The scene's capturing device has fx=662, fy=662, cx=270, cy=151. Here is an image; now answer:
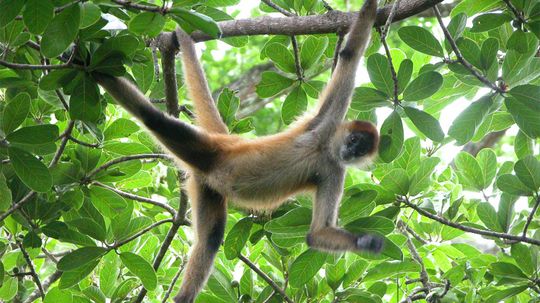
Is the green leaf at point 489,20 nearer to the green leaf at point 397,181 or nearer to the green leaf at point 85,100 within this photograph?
the green leaf at point 397,181

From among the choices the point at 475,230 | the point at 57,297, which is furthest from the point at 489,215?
the point at 57,297

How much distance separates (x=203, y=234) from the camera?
4.49m

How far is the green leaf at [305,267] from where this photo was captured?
4.00m

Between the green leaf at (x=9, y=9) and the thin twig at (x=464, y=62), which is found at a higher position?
the thin twig at (x=464, y=62)

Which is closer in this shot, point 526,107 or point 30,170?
point 30,170

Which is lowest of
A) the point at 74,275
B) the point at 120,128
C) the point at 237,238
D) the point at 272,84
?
the point at 74,275

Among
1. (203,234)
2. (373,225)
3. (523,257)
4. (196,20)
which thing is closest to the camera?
(196,20)

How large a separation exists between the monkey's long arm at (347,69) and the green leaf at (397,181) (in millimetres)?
495

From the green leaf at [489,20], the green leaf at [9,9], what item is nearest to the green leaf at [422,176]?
the green leaf at [489,20]

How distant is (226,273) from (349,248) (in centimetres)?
105

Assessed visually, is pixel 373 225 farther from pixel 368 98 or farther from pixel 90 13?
pixel 90 13

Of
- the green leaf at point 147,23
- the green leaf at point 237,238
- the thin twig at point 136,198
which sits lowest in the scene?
the green leaf at point 237,238

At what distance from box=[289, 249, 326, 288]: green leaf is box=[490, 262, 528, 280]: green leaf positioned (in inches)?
42.1

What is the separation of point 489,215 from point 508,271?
37 cm
